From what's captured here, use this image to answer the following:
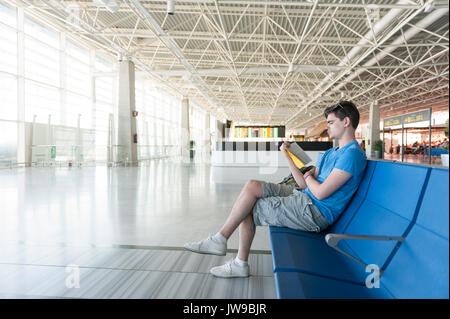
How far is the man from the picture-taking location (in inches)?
82.9

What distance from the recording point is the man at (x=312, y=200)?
82.9 inches

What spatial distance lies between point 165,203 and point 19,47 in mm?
12932

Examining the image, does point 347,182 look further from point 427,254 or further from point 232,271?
point 232,271

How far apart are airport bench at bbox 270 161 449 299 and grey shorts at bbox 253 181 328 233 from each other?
0.18m

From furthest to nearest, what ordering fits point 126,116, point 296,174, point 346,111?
point 126,116, point 296,174, point 346,111

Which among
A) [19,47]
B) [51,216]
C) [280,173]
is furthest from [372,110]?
[51,216]

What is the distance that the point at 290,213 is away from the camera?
2287 millimetres

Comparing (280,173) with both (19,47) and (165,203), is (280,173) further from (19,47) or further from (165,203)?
(19,47)

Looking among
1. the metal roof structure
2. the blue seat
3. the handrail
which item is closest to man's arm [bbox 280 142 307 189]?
the handrail

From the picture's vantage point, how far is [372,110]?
29281 mm

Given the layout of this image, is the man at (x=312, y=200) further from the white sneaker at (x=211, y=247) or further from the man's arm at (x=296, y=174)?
the man's arm at (x=296, y=174)

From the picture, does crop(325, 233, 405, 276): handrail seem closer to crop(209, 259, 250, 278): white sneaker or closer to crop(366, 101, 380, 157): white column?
crop(209, 259, 250, 278): white sneaker

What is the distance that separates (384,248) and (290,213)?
30.3 inches

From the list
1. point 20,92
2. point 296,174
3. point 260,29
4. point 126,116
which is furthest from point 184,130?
point 296,174
